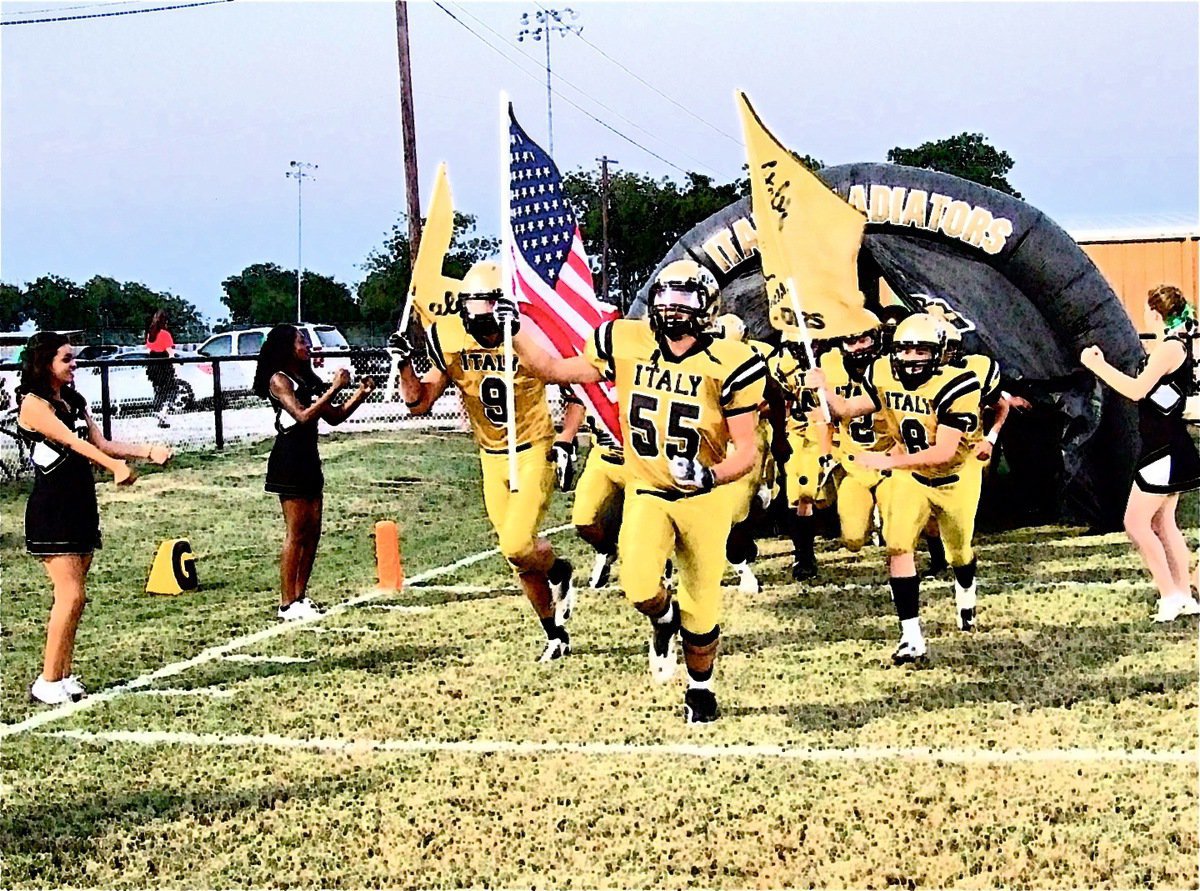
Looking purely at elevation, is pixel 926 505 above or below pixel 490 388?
below

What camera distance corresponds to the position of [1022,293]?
37.2 feet

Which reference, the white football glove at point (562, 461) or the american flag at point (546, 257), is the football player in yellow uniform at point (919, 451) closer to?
the american flag at point (546, 257)

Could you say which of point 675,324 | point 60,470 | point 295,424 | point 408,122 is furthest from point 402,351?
point 408,122

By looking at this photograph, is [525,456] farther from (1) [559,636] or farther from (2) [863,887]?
(2) [863,887]

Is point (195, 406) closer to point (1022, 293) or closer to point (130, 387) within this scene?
point (130, 387)

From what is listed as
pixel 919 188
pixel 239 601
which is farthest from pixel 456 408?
pixel 239 601

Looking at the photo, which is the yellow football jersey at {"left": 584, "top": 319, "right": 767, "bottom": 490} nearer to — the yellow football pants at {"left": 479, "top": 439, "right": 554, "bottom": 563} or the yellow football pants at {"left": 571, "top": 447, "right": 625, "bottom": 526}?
the yellow football pants at {"left": 479, "top": 439, "right": 554, "bottom": 563}

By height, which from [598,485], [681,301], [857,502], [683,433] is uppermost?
[681,301]

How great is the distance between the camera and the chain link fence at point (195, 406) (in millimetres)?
15320

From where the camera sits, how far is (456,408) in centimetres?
2105

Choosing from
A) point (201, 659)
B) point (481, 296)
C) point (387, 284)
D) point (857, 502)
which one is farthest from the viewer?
point (387, 284)

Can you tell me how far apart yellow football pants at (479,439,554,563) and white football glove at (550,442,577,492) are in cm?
6

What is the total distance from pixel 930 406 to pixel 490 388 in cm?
208

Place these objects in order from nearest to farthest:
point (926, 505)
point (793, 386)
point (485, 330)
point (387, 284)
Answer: point (485, 330) < point (926, 505) < point (793, 386) < point (387, 284)
